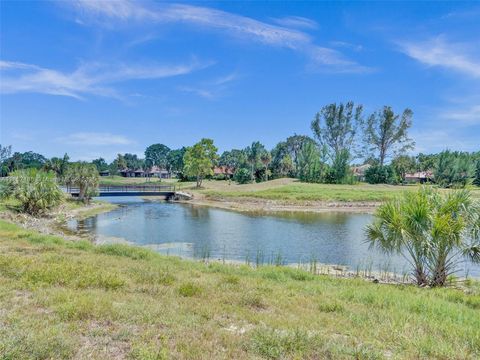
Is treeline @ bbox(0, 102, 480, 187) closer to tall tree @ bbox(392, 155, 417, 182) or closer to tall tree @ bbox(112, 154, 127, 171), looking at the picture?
tall tree @ bbox(392, 155, 417, 182)

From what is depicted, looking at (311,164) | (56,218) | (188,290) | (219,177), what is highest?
(311,164)

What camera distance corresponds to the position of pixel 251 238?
2512cm

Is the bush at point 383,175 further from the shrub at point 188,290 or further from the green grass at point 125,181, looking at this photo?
the shrub at point 188,290

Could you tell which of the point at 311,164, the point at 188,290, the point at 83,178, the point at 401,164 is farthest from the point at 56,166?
the point at 401,164

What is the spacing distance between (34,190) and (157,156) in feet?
393

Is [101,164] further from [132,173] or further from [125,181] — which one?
[125,181]

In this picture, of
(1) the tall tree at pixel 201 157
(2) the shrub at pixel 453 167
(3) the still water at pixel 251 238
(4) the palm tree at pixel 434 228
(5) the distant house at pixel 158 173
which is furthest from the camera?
(5) the distant house at pixel 158 173

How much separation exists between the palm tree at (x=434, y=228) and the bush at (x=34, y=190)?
93.5 feet

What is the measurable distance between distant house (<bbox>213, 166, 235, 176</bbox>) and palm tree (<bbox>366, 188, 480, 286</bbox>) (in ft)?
320

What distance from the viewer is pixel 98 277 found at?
8.27 metres

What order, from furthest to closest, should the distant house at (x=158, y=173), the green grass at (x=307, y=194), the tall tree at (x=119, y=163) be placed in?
1. the distant house at (x=158, y=173)
2. the tall tree at (x=119, y=163)
3. the green grass at (x=307, y=194)

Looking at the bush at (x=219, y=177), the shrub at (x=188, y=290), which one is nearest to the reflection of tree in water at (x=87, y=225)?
the shrub at (x=188, y=290)

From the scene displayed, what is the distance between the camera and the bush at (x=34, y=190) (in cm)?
2870

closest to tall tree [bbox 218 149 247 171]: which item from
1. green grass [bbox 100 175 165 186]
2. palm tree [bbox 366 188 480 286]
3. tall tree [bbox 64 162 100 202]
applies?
green grass [bbox 100 175 165 186]
